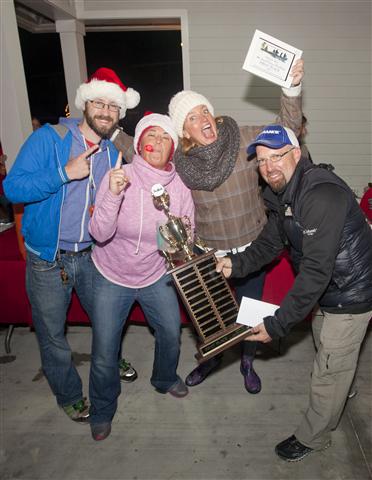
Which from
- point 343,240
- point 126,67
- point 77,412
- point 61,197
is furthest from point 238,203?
point 126,67

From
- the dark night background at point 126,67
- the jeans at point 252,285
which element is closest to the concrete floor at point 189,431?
the jeans at point 252,285

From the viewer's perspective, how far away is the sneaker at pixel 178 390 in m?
3.07

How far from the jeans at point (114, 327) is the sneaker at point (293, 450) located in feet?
3.15

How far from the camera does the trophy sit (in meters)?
2.14

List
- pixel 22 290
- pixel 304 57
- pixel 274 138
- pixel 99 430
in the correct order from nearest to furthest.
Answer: pixel 274 138, pixel 99 430, pixel 22 290, pixel 304 57

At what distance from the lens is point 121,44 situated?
23.1 metres

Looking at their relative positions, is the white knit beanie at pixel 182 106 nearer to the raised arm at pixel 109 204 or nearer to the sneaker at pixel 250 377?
the raised arm at pixel 109 204

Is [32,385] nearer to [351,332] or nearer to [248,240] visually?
[248,240]

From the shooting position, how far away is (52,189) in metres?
2.16

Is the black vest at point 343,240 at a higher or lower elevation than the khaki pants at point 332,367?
higher

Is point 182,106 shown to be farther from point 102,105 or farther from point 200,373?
point 200,373

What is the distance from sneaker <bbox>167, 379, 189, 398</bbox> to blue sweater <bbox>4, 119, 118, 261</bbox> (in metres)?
1.45

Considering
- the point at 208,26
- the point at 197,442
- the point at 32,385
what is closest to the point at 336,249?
the point at 197,442

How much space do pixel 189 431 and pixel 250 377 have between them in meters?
0.70
